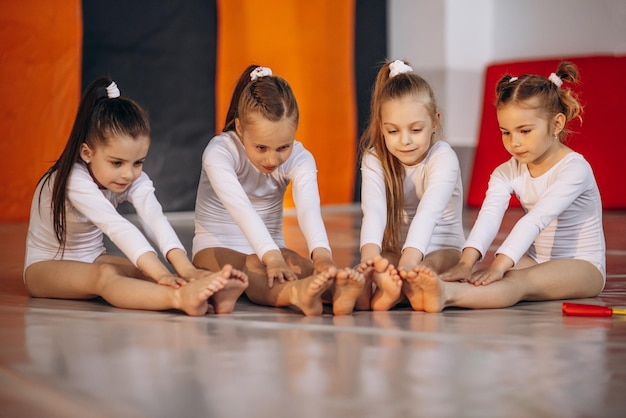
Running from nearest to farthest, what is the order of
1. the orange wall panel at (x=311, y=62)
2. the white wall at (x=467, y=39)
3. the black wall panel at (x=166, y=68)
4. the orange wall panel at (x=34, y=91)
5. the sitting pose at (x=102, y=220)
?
the sitting pose at (x=102, y=220) → the orange wall panel at (x=34, y=91) → the black wall panel at (x=166, y=68) → the orange wall panel at (x=311, y=62) → the white wall at (x=467, y=39)

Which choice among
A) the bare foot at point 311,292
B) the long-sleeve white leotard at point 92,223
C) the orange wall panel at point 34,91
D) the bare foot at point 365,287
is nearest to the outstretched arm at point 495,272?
the bare foot at point 365,287

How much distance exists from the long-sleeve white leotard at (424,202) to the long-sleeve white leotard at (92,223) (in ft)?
1.47

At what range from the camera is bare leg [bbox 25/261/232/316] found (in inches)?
62.9

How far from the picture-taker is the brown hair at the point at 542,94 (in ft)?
6.17

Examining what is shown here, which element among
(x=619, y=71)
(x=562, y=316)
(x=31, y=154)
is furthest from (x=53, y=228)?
(x=619, y=71)

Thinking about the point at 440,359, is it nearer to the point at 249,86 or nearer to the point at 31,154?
the point at 249,86

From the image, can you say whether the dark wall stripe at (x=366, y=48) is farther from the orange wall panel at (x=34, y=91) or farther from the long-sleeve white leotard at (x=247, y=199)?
the long-sleeve white leotard at (x=247, y=199)

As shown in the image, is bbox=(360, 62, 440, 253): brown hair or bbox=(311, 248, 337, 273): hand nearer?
bbox=(311, 248, 337, 273): hand

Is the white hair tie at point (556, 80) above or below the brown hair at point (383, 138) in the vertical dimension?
above

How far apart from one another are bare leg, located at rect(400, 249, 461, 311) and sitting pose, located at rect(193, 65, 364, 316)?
109 mm

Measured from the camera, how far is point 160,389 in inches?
44.9

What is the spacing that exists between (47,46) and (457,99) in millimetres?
2188

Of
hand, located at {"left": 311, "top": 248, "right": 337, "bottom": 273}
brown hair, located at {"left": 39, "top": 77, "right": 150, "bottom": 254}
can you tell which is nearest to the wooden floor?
hand, located at {"left": 311, "top": 248, "right": 337, "bottom": 273}

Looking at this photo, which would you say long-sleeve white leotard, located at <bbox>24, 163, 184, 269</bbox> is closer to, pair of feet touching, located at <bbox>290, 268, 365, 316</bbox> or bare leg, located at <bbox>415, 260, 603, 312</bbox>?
pair of feet touching, located at <bbox>290, 268, 365, 316</bbox>
